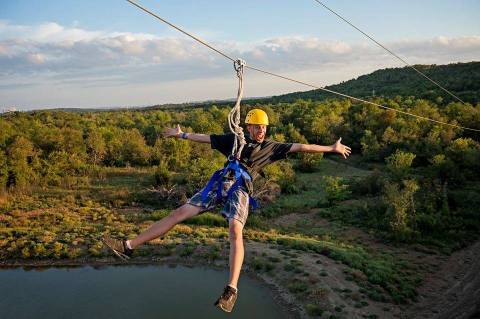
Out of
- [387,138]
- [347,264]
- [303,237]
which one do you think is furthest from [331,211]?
[387,138]

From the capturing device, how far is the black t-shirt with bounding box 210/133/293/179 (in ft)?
17.6

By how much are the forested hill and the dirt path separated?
4248 cm

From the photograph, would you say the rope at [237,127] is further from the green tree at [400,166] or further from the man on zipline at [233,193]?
the green tree at [400,166]

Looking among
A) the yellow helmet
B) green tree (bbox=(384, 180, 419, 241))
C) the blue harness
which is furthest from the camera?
green tree (bbox=(384, 180, 419, 241))

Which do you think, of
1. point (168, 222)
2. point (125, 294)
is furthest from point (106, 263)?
point (168, 222)

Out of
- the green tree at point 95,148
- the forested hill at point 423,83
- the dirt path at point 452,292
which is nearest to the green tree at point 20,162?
the green tree at point 95,148

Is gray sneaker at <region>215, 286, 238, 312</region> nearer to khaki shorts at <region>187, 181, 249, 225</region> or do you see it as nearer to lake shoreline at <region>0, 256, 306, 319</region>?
khaki shorts at <region>187, 181, 249, 225</region>

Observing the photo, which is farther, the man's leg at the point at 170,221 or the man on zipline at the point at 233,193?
the man's leg at the point at 170,221

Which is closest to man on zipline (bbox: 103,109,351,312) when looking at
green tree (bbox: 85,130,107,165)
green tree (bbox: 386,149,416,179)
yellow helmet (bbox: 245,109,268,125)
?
yellow helmet (bbox: 245,109,268,125)

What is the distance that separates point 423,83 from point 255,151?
85056 mm

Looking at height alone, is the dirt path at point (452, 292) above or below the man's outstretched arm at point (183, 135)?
below

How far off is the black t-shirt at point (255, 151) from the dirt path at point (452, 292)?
12.4 metres

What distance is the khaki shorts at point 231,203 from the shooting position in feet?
16.4

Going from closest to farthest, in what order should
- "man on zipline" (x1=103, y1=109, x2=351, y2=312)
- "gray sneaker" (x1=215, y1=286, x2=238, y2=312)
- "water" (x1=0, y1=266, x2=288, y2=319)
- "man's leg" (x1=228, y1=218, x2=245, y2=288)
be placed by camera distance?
"gray sneaker" (x1=215, y1=286, x2=238, y2=312) → "man's leg" (x1=228, y1=218, x2=245, y2=288) → "man on zipline" (x1=103, y1=109, x2=351, y2=312) → "water" (x1=0, y1=266, x2=288, y2=319)
